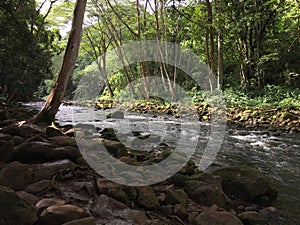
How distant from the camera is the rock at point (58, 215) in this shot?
2.49m

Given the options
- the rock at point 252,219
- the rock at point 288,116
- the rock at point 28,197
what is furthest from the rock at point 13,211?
the rock at point 288,116

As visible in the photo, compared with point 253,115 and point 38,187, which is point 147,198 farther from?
point 253,115

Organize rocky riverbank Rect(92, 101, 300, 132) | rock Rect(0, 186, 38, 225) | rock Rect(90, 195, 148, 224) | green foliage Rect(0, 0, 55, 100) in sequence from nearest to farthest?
rock Rect(0, 186, 38, 225) → rock Rect(90, 195, 148, 224) → green foliage Rect(0, 0, 55, 100) → rocky riverbank Rect(92, 101, 300, 132)

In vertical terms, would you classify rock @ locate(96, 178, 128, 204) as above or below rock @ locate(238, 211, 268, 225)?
above

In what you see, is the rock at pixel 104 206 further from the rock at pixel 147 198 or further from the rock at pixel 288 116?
the rock at pixel 288 116

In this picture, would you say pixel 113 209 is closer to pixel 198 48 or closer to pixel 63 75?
pixel 63 75

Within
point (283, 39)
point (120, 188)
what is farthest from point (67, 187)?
point (283, 39)

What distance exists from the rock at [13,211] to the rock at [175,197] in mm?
1581

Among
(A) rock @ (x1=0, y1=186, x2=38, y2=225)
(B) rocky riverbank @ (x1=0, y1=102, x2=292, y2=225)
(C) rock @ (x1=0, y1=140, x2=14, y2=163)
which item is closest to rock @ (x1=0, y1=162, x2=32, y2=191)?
(B) rocky riverbank @ (x1=0, y1=102, x2=292, y2=225)

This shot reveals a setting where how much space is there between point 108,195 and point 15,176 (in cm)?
105

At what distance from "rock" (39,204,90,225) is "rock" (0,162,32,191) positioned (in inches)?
29.8

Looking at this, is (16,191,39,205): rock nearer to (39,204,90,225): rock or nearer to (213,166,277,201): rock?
(39,204,90,225): rock

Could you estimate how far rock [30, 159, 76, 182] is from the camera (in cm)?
345

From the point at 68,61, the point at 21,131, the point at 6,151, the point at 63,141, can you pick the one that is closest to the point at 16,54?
the point at 68,61
